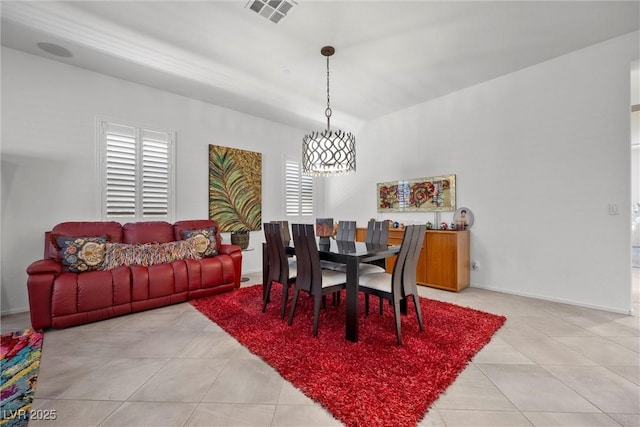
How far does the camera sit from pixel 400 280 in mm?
2236

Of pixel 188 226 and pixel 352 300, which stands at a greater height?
pixel 188 226

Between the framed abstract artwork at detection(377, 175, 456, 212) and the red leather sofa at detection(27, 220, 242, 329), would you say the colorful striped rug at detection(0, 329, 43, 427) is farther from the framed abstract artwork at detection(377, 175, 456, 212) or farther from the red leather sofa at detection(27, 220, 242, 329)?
the framed abstract artwork at detection(377, 175, 456, 212)

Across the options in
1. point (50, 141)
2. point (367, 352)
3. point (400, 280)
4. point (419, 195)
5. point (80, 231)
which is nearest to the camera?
point (367, 352)

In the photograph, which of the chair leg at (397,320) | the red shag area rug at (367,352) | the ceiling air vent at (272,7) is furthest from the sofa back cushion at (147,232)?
the chair leg at (397,320)

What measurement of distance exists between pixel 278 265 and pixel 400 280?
1.23 metres

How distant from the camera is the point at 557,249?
319cm

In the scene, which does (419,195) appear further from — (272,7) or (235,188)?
(272,7)

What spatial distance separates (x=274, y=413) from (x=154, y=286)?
2149mm

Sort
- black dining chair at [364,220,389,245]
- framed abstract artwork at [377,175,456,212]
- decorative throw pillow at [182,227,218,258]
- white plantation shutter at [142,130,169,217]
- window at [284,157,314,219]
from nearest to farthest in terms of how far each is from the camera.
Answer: black dining chair at [364,220,389,245] → decorative throw pillow at [182,227,218,258] → white plantation shutter at [142,130,169,217] → framed abstract artwork at [377,175,456,212] → window at [284,157,314,219]

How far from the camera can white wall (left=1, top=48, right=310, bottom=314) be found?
283cm

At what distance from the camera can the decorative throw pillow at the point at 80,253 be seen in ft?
8.51

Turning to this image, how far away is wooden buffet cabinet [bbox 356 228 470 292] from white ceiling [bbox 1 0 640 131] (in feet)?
7.17

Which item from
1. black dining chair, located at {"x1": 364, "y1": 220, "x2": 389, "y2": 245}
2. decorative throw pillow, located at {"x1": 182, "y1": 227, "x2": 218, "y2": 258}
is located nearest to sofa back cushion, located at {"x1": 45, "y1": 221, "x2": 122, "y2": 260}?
decorative throw pillow, located at {"x1": 182, "y1": 227, "x2": 218, "y2": 258}

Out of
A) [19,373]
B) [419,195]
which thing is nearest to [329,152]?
[419,195]
